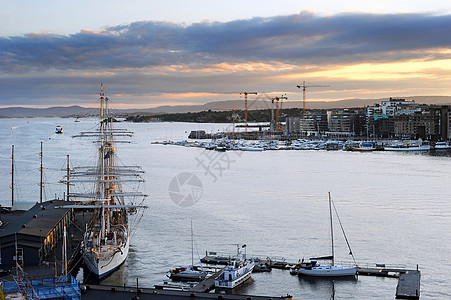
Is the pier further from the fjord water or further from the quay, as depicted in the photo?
the quay

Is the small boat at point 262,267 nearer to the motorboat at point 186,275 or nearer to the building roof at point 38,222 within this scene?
the motorboat at point 186,275

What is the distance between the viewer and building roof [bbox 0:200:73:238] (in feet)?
45.9

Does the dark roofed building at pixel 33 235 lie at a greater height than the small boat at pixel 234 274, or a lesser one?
greater

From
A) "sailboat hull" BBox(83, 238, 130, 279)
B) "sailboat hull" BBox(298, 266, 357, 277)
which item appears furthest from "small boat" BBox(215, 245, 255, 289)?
"sailboat hull" BBox(83, 238, 130, 279)

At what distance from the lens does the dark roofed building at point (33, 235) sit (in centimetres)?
1294

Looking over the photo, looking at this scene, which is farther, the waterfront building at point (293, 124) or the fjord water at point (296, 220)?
the waterfront building at point (293, 124)

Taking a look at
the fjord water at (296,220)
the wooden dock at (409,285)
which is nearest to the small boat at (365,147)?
the fjord water at (296,220)

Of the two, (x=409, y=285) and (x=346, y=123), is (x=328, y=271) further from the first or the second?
(x=346, y=123)

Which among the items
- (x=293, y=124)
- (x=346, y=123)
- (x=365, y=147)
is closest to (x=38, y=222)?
(x=365, y=147)

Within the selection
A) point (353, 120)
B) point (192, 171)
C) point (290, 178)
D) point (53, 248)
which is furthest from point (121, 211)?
point (353, 120)

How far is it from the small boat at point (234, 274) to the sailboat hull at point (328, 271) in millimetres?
1434

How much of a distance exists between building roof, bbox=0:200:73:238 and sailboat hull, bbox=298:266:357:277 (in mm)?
6727

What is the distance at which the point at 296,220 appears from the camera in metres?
21.0

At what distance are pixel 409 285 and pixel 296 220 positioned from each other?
769 centimetres
